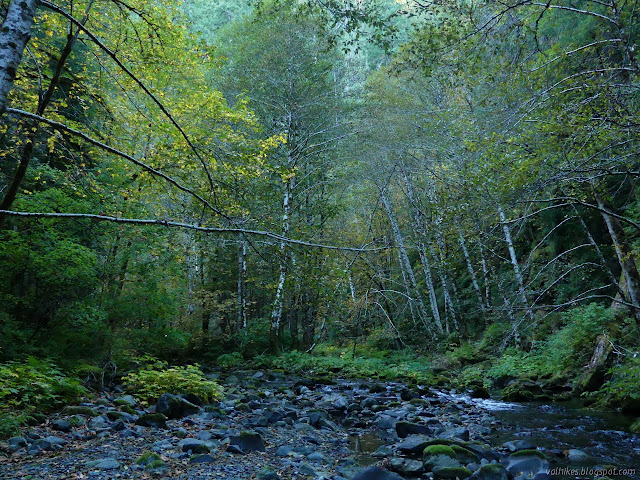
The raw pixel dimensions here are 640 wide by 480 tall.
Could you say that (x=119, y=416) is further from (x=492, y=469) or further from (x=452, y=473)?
(x=492, y=469)

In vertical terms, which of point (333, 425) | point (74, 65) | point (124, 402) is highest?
point (74, 65)

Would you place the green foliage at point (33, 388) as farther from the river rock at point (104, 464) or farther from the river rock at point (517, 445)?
the river rock at point (517, 445)

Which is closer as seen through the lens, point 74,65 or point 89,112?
point 89,112

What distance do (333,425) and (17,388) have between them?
462cm

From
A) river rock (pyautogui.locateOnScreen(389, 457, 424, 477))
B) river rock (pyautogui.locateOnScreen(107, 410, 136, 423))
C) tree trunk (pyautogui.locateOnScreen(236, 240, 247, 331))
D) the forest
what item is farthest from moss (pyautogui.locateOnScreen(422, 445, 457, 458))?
tree trunk (pyautogui.locateOnScreen(236, 240, 247, 331))

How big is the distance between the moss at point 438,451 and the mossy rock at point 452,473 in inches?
14.5

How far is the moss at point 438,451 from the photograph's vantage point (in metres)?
4.75

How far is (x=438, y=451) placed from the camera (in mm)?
4812

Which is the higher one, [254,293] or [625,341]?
[254,293]

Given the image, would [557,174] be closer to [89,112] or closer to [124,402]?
[124,402]

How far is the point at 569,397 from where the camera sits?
845cm

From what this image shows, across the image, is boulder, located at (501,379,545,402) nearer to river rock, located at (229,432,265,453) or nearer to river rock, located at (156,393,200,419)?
river rock, located at (229,432,265,453)

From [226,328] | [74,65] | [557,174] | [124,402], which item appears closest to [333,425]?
[124,402]

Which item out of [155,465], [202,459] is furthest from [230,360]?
[155,465]
